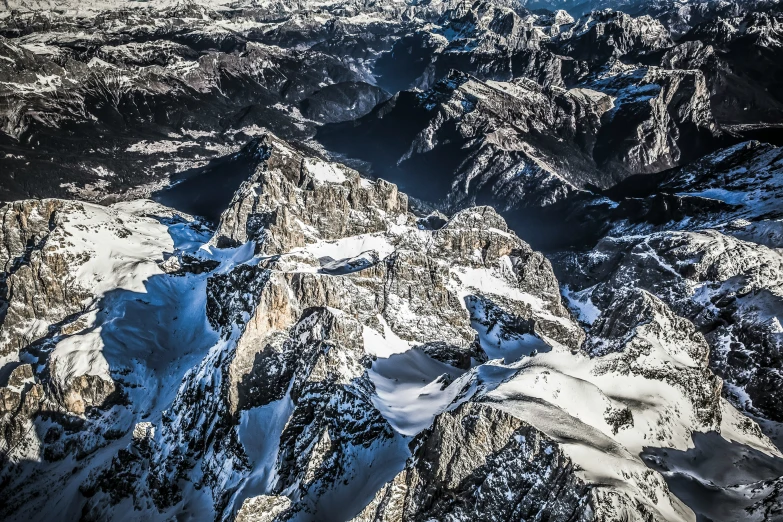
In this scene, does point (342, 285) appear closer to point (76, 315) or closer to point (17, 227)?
point (76, 315)

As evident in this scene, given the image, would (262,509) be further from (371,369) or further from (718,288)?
(718,288)

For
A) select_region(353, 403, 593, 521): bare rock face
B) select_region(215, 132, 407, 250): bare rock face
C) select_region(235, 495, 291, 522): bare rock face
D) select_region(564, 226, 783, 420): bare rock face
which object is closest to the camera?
select_region(353, 403, 593, 521): bare rock face

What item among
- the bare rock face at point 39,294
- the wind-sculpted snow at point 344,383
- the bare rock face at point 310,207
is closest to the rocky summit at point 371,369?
the wind-sculpted snow at point 344,383

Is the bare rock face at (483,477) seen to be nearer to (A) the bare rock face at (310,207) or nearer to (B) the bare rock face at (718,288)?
(B) the bare rock face at (718,288)

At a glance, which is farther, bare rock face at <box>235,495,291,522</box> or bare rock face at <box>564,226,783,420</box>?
bare rock face at <box>564,226,783,420</box>

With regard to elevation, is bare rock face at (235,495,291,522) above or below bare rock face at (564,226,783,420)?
above

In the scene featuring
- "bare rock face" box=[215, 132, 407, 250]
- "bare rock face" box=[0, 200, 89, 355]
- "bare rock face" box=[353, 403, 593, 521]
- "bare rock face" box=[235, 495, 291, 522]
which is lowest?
"bare rock face" box=[0, 200, 89, 355]

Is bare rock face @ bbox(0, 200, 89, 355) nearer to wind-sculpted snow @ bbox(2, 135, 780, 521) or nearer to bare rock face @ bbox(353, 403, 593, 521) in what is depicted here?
wind-sculpted snow @ bbox(2, 135, 780, 521)

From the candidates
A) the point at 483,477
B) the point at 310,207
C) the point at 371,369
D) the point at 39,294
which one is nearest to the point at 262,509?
the point at 483,477

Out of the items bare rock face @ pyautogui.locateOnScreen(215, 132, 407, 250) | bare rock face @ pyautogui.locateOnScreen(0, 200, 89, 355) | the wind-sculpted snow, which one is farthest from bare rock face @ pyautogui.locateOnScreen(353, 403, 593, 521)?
bare rock face @ pyautogui.locateOnScreen(0, 200, 89, 355)

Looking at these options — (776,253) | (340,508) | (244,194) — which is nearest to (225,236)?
(244,194)
